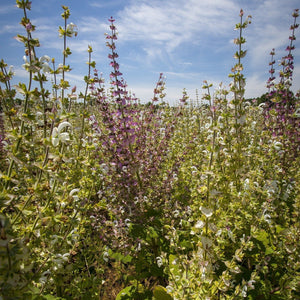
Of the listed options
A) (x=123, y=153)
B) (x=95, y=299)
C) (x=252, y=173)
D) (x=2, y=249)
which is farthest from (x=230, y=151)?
(x=2, y=249)

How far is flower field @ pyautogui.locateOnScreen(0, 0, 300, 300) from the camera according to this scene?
1273 mm

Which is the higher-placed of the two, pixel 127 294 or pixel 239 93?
pixel 239 93

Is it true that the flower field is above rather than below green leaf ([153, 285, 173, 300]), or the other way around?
above

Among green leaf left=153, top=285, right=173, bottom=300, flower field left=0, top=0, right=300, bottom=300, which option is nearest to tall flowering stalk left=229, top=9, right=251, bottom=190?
flower field left=0, top=0, right=300, bottom=300

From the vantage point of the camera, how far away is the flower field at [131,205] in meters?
1.27

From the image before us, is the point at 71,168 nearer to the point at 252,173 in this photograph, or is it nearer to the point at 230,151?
the point at 230,151

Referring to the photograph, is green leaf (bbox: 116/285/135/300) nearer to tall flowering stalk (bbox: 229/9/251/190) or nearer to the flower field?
the flower field

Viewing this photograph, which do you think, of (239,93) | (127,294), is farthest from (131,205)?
(239,93)

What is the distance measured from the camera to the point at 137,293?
2.05 metres

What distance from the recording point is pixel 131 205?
2775mm

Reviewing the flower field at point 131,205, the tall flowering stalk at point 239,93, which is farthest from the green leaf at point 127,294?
the tall flowering stalk at point 239,93

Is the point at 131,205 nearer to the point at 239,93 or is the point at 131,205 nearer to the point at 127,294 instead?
the point at 127,294

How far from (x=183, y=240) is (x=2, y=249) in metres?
1.93

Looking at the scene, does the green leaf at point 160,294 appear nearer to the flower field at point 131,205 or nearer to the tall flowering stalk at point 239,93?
the flower field at point 131,205
